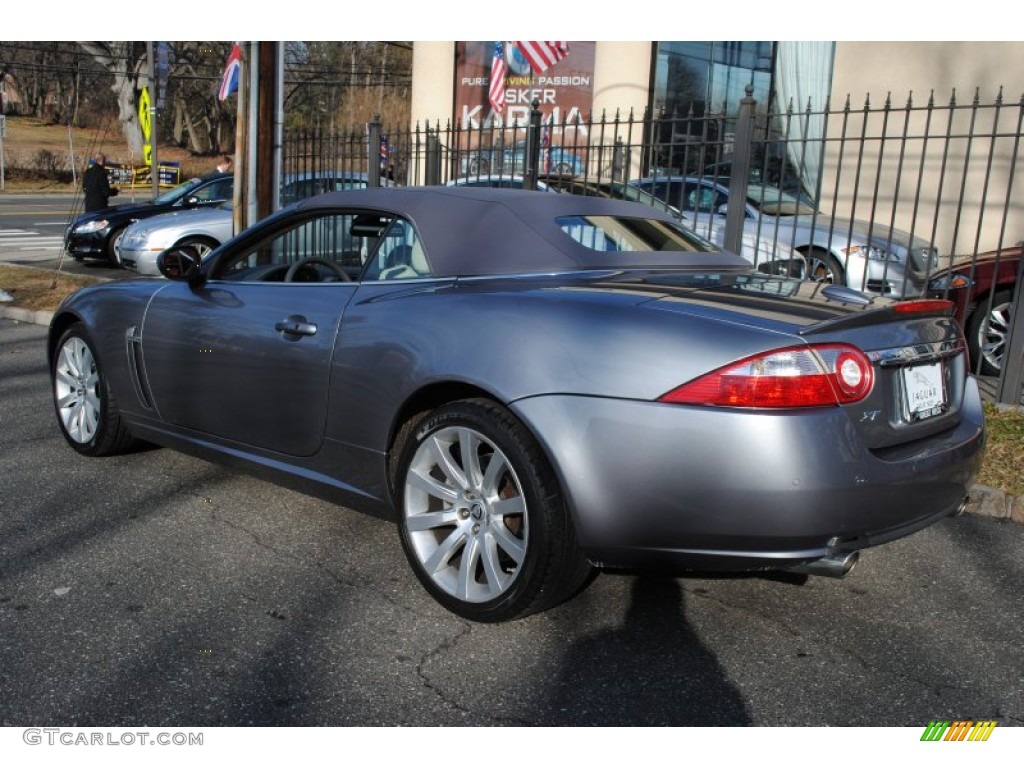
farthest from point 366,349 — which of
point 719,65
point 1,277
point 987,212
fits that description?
point 719,65

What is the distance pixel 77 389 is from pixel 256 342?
1.79 metres

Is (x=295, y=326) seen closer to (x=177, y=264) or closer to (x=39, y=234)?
(x=177, y=264)

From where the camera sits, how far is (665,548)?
117 inches

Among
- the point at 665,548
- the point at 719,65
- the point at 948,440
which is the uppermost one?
the point at 719,65

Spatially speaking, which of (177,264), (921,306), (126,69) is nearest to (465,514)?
(921,306)

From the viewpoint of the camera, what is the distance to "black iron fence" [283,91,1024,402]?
6.86m

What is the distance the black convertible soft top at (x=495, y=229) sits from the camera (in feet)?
12.1

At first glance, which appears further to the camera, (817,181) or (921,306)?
(817,181)

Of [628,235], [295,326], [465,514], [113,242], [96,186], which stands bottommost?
[113,242]

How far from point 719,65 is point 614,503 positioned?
52.9ft

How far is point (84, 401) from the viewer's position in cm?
520

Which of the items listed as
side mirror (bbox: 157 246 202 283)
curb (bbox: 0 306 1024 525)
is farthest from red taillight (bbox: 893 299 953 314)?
side mirror (bbox: 157 246 202 283)

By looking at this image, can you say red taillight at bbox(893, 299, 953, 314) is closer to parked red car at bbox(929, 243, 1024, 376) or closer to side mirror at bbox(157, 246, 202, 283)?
side mirror at bbox(157, 246, 202, 283)

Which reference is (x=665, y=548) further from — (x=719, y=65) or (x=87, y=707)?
(x=719, y=65)
